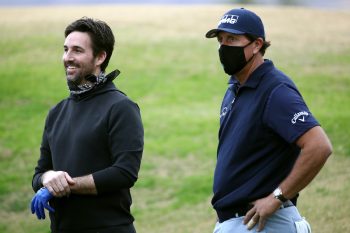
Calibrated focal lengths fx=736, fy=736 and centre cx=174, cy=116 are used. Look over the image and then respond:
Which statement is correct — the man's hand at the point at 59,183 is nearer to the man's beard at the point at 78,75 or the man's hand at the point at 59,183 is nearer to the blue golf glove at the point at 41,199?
the blue golf glove at the point at 41,199

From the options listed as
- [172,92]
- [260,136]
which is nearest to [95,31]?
[260,136]

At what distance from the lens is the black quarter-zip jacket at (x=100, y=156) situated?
4.62m

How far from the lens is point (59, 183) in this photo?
4574 millimetres

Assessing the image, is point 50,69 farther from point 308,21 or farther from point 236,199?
point 236,199

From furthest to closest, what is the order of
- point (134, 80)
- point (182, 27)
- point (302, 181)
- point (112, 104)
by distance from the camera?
point (182, 27), point (134, 80), point (112, 104), point (302, 181)

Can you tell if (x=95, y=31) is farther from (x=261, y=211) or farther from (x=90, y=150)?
(x=261, y=211)

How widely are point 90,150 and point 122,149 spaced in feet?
0.72

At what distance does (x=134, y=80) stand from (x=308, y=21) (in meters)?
11.2

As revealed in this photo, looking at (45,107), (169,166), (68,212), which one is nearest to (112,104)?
(68,212)

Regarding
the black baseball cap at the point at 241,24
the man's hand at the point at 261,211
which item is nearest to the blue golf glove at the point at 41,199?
the man's hand at the point at 261,211

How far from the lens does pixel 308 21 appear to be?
103ft

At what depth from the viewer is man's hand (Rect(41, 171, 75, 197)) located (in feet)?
15.0

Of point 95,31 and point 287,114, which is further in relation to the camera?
A: point 95,31

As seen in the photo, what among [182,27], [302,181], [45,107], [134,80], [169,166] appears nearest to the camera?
[302,181]
